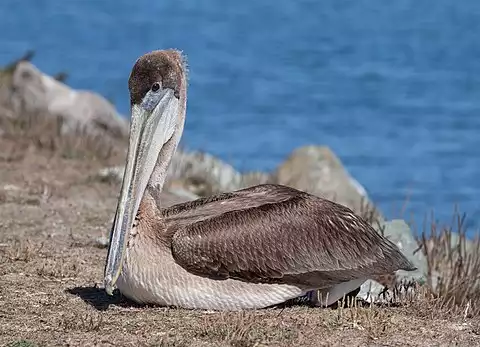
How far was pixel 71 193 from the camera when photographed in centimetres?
1061

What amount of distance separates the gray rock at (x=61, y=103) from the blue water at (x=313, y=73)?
0.98m

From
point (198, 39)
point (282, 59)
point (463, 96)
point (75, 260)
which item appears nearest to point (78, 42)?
point (198, 39)

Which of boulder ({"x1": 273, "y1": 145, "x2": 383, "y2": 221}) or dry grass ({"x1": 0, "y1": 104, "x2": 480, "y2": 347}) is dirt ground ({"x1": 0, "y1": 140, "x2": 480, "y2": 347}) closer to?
dry grass ({"x1": 0, "y1": 104, "x2": 480, "y2": 347})

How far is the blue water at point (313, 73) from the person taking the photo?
20.5 m

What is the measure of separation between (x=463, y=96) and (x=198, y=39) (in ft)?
30.8

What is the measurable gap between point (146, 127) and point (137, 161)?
0.21 meters

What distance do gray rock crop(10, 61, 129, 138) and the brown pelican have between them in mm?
6633

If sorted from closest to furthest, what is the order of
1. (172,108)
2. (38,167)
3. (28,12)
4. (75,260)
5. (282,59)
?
(172,108) → (75,260) → (38,167) → (282,59) → (28,12)

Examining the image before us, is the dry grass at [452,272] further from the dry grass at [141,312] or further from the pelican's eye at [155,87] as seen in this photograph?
the pelican's eye at [155,87]

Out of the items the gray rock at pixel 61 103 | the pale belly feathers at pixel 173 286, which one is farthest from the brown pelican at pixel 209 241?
the gray rock at pixel 61 103

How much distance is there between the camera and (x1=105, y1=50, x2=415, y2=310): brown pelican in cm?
666

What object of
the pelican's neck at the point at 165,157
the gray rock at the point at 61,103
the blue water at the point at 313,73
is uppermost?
the blue water at the point at 313,73

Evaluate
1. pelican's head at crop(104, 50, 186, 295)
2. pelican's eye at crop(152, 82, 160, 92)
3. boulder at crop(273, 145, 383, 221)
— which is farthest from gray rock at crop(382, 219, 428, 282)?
boulder at crop(273, 145, 383, 221)

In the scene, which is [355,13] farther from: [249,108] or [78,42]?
[249,108]
